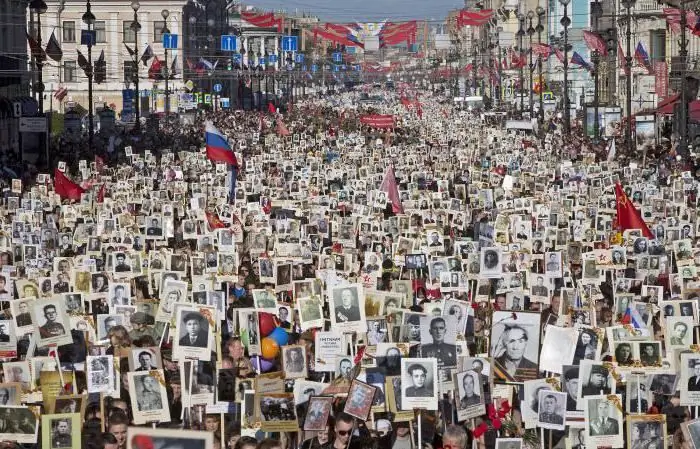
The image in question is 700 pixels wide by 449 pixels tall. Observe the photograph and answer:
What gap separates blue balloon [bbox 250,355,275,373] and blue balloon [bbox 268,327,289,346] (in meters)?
0.48

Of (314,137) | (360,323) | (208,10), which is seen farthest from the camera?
(208,10)

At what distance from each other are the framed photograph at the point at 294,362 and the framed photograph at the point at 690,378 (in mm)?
2935

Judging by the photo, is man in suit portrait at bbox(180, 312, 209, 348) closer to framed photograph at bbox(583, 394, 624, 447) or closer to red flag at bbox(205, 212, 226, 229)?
framed photograph at bbox(583, 394, 624, 447)

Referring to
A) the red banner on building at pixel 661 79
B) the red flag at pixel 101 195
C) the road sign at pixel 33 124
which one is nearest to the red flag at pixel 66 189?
the red flag at pixel 101 195

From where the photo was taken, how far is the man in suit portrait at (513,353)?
47.0 ft

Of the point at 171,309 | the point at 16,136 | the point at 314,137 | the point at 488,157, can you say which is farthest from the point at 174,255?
the point at 16,136

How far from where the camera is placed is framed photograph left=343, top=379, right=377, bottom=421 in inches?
485

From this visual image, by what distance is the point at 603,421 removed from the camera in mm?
12227

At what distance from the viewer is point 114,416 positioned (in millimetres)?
11883

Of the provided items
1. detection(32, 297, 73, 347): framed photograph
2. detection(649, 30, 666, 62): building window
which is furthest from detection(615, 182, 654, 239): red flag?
detection(649, 30, 666, 62): building window

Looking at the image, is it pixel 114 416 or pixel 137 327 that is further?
pixel 137 327

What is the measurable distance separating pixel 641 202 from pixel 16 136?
50.1m

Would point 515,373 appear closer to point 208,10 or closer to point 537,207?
point 537,207

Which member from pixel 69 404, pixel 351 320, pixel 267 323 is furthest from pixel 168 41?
pixel 69 404
